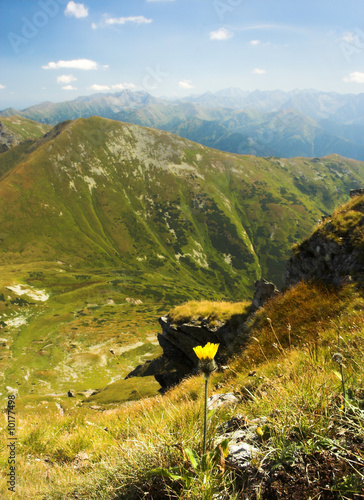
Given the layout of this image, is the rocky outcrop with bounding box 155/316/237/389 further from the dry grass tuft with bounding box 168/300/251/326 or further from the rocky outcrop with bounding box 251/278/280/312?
the rocky outcrop with bounding box 251/278/280/312

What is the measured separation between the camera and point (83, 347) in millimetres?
131375

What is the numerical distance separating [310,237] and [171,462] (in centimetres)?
1995

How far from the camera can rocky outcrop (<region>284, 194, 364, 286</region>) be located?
526 inches

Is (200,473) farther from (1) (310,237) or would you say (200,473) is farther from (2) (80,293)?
(2) (80,293)

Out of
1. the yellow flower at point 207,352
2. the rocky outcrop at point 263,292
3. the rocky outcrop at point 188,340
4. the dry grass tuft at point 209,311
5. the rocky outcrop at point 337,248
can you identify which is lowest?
the rocky outcrop at point 188,340

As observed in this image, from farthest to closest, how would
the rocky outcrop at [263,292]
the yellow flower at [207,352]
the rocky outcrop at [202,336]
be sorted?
the rocky outcrop at [263,292] < the rocky outcrop at [202,336] < the yellow flower at [207,352]

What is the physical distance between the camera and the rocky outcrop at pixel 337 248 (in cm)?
1337

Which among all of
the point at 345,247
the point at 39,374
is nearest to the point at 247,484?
the point at 345,247

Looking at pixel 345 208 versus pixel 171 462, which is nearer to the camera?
pixel 171 462

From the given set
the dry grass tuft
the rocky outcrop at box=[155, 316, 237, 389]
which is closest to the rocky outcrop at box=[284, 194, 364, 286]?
the dry grass tuft

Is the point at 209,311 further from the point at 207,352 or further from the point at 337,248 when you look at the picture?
the point at 207,352

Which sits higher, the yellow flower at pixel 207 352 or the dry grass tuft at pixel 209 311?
the yellow flower at pixel 207 352

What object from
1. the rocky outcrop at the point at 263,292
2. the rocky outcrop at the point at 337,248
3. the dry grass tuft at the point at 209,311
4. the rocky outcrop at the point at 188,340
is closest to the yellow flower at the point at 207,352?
the rocky outcrop at the point at 337,248

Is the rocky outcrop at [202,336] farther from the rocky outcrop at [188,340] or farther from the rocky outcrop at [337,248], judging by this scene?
the rocky outcrop at [337,248]
